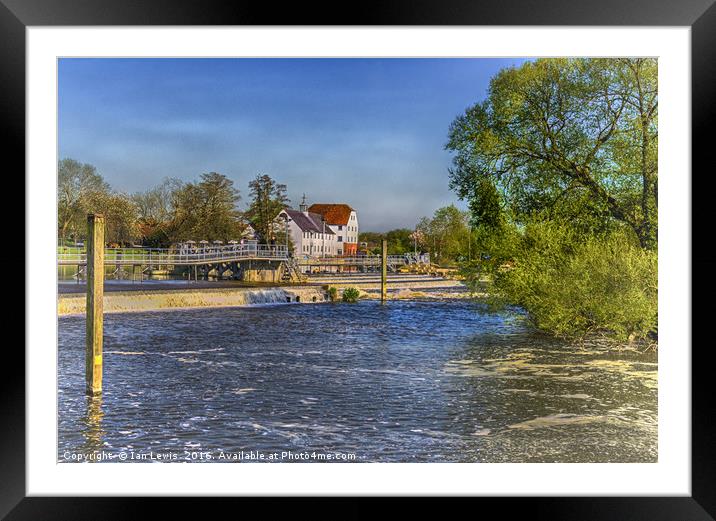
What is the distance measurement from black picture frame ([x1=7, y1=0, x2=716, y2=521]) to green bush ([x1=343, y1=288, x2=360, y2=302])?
13186 millimetres

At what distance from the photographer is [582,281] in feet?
23.0

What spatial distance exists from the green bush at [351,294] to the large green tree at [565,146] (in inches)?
356

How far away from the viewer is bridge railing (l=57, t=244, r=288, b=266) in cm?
1243

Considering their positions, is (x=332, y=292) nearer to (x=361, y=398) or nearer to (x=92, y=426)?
(x=361, y=398)

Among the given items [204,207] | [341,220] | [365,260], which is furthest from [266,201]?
[365,260]

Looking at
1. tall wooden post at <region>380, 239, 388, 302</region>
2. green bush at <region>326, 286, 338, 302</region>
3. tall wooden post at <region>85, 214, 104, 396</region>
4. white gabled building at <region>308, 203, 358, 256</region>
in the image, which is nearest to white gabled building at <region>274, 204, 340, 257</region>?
white gabled building at <region>308, 203, 358, 256</region>

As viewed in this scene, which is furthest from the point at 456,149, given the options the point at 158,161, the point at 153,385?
the point at 158,161

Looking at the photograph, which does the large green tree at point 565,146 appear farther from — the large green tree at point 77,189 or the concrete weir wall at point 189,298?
the concrete weir wall at point 189,298

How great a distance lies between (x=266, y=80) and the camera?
36.4ft

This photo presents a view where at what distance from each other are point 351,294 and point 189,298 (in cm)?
426

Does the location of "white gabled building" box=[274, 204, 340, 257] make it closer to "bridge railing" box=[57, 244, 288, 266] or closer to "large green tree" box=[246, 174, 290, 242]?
"large green tree" box=[246, 174, 290, 242]

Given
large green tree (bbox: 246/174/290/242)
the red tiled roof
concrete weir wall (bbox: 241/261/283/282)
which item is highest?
large green tree (bbox: 246/174/290/242)
